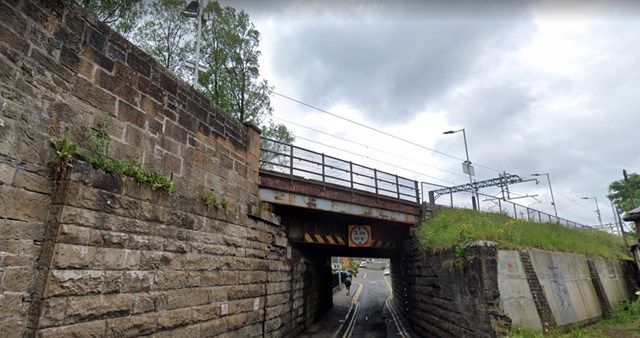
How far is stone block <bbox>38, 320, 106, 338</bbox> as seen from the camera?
4321 mm

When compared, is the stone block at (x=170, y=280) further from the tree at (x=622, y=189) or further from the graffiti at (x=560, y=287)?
the tree at (x=622, y=189)

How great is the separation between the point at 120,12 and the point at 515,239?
68.7ft

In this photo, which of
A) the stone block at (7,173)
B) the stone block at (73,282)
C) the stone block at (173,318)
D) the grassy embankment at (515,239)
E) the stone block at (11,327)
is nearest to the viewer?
the stone block at (11,327)

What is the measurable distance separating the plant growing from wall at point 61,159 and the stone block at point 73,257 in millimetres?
923

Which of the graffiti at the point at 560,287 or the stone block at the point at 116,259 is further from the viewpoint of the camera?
the graffiti at the point at 560,287

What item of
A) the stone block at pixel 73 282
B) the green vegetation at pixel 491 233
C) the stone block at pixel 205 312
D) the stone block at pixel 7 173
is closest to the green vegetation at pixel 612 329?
the green vegetation at pixel 491 233

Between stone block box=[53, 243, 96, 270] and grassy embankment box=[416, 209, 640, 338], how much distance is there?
10.1 m

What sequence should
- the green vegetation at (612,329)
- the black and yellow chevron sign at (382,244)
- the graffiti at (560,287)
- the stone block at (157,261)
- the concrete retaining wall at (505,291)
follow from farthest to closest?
the black and yellow chevron sign at (382,244) < the graffiti at (560,287) < the concrete retaining wall at (505,291) < the green vegetation at (612,329) < the stone block at (157,261)

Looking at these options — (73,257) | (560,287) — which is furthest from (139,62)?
(560,287)

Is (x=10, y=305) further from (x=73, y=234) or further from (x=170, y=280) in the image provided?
(x=170, y=280)

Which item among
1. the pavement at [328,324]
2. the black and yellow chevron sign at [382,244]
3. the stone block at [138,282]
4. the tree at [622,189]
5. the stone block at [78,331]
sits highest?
the tree at [622,189]

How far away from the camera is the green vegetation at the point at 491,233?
11.5 m

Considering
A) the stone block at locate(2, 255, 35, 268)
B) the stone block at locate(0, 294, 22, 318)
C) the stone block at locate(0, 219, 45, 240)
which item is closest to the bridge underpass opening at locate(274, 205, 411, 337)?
the stone block at locate(0, 219, 45, 240)

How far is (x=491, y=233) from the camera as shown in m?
11.6
